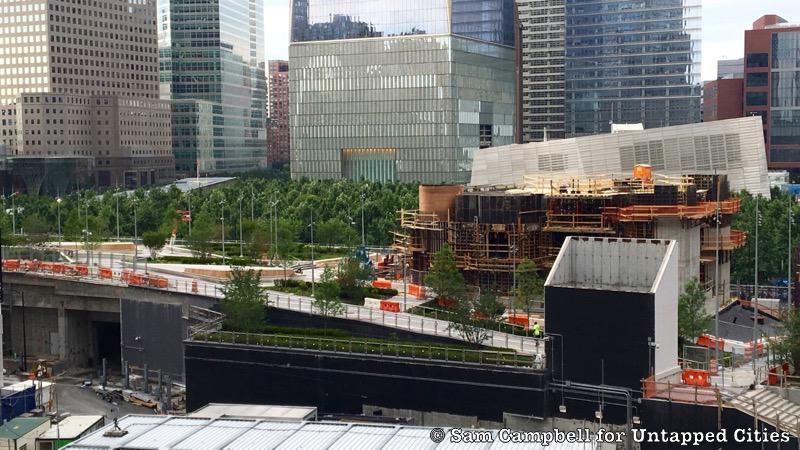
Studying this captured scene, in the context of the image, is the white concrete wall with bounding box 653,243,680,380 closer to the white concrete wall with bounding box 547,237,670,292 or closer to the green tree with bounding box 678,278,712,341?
the white concrete wall with bounding box 547,237,670,292

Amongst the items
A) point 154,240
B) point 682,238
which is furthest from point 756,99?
point 154,240

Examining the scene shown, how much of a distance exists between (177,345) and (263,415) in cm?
3134

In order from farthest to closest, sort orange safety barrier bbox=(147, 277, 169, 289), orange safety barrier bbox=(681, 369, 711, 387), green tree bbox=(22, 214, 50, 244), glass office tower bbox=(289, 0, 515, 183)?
glass office tower bbox=(289, 0, 515, 183) < green tree bbox=(22, 214, 50, 244) < orange safety barrier bbox=(147, 277, 169, 289) < orange safety barrier bbox=(681, 369, 711, 387)

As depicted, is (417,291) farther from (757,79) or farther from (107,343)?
(757,79)

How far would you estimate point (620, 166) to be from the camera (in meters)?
107

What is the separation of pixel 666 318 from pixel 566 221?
25234mm

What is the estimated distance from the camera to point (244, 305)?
230 ft

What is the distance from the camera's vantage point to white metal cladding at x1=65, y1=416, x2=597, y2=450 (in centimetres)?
3356

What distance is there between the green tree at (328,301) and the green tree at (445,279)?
6770 mm

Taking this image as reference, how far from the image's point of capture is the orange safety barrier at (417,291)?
7938cm

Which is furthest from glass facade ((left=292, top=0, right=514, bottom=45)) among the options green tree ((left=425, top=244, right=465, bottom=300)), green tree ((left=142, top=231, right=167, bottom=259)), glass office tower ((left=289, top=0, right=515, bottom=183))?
green tree ((left=425, top=244, right=465, bottom=300))

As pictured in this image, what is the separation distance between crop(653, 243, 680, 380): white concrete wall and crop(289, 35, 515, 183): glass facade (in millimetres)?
130329

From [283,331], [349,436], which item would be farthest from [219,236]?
[349,436]

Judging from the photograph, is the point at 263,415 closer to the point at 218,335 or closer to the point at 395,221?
the point at 218,335
